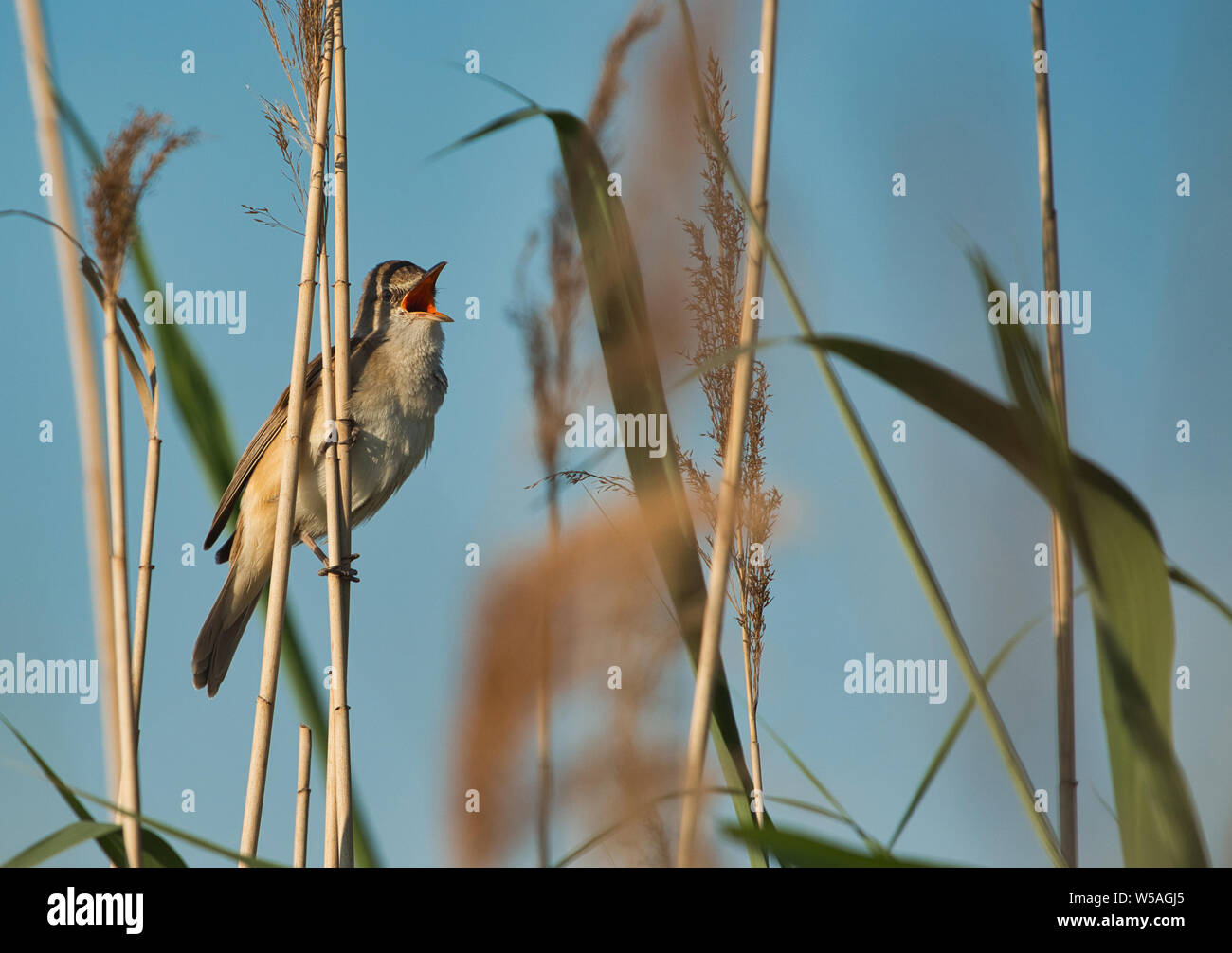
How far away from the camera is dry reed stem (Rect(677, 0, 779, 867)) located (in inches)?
49.2

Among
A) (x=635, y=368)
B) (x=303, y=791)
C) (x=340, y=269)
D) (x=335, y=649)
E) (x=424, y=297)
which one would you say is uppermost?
(x=424, y=297)

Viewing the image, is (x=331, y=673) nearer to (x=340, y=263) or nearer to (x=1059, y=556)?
(x=340, y=263)

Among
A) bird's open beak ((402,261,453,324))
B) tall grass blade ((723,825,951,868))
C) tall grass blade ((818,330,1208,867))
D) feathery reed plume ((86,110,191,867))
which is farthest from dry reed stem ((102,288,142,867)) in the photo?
bird's open beak ((402,261,453,324))

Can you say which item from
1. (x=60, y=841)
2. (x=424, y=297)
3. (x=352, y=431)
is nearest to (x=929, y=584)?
(x=60, y=841)

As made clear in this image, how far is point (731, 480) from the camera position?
52.5 inches

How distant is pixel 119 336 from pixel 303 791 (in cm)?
90

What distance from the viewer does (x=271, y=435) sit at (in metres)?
3.25

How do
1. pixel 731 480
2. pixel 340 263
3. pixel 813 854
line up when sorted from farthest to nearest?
pixel 340 263, pixel 731 480, pixel 813 854

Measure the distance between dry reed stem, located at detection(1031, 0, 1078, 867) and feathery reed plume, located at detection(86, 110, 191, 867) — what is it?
51.7 inches

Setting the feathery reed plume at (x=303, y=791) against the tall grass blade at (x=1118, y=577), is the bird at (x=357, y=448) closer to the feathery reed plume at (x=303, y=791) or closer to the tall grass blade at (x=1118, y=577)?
the feathery reed plume at (x=303, y=791)

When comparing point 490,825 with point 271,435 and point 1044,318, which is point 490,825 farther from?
point 271,435

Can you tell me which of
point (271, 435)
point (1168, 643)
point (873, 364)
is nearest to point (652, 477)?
point (873, 364)

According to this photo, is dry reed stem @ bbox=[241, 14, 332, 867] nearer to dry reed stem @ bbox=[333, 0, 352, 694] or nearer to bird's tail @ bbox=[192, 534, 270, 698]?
dry reed stem @ bbox=[333, 0, 352, 694]

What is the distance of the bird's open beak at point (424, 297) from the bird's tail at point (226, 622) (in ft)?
3.21
